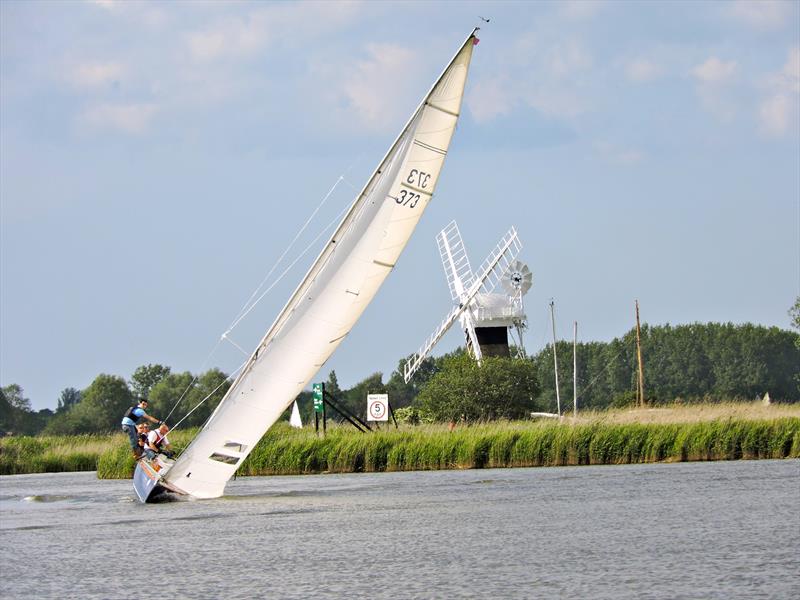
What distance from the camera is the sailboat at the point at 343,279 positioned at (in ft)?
77.7

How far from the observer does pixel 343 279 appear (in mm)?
23781

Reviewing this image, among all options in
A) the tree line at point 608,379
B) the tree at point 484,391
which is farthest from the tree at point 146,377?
the tree at point 484,391

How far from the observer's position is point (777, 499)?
830 inches

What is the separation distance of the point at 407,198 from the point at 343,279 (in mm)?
1903

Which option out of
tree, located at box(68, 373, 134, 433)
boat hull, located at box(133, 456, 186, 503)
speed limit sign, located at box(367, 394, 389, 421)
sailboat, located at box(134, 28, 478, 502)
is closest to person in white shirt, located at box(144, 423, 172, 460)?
boat hull, located at box(133, 456, 186, 503)

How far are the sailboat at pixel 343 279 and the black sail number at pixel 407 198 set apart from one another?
0.02 meters

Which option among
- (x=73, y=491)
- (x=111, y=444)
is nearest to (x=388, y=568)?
(x=73, y=491)

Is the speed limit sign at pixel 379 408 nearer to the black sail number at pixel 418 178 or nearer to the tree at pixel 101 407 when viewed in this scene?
the black sail number at pixel 418 178

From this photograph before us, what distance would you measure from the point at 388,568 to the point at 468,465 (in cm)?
1899

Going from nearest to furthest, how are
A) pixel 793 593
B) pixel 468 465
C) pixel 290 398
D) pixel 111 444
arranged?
pixel 793 593
pixel 290 398
pixel 468 465
pixel 111 444

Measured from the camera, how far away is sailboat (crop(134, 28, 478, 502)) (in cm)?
2367

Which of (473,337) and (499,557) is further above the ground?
(473,337)

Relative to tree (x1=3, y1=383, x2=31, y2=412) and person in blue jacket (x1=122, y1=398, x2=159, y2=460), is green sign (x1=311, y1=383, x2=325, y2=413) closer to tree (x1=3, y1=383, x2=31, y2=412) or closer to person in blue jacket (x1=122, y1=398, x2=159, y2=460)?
person in blue jacket (x1=122, y1=398, x2=159, y2=460)

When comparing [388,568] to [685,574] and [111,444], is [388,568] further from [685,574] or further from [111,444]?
[111,444]
